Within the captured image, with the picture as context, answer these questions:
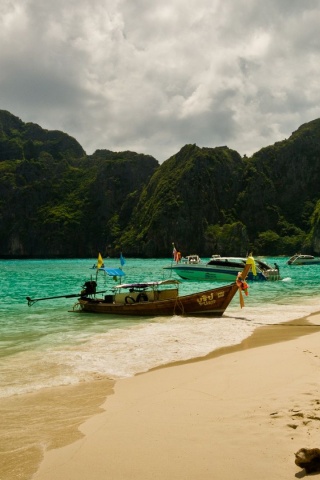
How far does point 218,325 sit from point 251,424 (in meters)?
12.6

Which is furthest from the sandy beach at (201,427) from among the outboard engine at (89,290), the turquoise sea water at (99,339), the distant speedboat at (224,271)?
the distant speedboat at (224,271)

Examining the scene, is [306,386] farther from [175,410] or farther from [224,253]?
[224,253]

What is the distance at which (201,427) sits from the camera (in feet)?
20.8

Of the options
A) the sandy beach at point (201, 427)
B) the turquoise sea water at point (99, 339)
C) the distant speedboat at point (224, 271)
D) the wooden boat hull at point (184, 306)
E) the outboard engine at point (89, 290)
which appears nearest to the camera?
the sandy beach at point (201, 427)

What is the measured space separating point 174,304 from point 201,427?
52.6 ft

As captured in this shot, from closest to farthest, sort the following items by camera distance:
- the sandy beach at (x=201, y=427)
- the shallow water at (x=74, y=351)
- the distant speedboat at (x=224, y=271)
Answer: the sandy beach at (x=201, y=427), the shallow water at (x=74, y=351), the distant speedboat at (x=224, y=271)

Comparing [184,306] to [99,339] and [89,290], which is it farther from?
[99,339]

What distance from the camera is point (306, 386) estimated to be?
26.7ft

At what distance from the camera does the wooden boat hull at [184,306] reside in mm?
21469

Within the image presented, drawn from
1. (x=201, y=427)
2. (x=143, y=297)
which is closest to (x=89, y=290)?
(x=143, y=297)

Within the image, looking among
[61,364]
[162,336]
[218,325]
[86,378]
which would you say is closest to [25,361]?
[61,364]

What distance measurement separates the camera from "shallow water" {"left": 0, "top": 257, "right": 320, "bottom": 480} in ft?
23.1

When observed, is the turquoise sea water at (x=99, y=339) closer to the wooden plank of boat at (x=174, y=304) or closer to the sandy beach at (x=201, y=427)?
Answer: the wooden plank of boat at (x=174, y=304)

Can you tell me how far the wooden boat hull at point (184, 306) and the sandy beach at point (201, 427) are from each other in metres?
10.9
